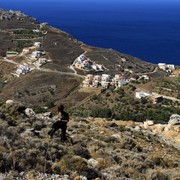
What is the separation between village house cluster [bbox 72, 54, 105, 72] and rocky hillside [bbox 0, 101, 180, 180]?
74936 mm

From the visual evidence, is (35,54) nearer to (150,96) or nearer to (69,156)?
(150,96)

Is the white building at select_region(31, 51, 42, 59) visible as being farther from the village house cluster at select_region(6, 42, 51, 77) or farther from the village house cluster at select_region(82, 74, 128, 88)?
the village house cluster at select_region(82, 74, 128, 88)

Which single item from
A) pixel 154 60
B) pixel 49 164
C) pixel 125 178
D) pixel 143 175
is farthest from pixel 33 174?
pixel 154 60

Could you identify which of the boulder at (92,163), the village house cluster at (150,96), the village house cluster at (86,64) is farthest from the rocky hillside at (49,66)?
the boulder at (92,163)

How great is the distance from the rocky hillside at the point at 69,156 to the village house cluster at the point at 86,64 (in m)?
74.9

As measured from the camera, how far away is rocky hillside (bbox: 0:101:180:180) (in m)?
9.80

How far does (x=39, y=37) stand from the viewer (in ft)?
382

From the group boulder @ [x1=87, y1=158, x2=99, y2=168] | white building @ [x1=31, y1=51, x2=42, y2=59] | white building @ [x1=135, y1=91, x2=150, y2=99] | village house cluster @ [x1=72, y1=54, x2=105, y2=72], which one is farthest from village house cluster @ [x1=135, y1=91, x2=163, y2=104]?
boulder @ [x1=87, y1=158, x2=99, y2=168]

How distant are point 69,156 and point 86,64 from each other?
271 ft

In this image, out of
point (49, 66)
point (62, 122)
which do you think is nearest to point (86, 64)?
point (49, 66)

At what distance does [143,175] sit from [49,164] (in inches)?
116

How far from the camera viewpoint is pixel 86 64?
93.2m

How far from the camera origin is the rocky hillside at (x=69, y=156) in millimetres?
9805

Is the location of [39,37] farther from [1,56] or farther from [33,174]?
[33,174]
